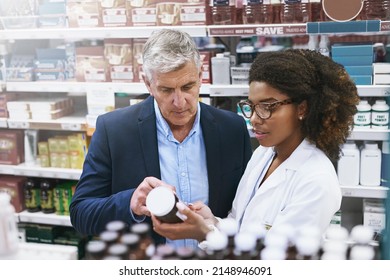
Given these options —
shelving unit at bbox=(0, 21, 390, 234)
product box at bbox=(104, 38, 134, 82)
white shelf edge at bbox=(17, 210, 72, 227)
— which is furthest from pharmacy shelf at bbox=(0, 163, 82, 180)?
product box at bbox=(104, 38, 134, 82)

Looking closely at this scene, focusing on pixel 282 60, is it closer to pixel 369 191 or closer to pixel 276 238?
pixel 276 238

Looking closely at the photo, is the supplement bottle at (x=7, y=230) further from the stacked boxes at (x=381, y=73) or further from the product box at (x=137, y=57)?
the stacked boxes at (x=381, y=73)

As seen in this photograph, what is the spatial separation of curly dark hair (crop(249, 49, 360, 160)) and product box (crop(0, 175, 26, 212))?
7.15 ft

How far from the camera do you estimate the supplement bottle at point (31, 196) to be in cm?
296

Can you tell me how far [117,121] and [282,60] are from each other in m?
0.52

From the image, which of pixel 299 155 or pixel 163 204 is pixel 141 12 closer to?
pixel 299 155

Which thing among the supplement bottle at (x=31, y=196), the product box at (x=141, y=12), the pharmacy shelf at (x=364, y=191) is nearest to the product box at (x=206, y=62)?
the product box at (x=141, y=12)

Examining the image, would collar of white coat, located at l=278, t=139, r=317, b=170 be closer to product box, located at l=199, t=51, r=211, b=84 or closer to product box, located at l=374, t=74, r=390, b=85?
product box, located at l=374, t=74, r=390, b=85

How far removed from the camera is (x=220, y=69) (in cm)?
242

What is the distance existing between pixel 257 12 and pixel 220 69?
0.36m

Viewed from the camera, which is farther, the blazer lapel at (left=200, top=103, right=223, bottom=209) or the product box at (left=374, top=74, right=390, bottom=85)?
the product box at (left=374, top=74, right=390, bottom=85)

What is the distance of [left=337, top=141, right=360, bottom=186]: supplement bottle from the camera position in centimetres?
238

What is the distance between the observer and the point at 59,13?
101 inches

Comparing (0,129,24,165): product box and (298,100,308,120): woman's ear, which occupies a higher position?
(298,100,308,120): woman's ear
